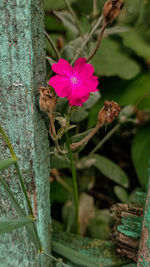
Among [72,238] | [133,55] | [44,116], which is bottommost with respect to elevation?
[72,238]

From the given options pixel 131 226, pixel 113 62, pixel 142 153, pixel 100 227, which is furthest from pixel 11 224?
pixel 113 62

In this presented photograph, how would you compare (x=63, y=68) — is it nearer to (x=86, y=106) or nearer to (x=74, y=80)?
(x=74, y=80)

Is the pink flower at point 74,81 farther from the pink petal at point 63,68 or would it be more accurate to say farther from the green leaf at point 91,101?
the green leaf at point 91,101

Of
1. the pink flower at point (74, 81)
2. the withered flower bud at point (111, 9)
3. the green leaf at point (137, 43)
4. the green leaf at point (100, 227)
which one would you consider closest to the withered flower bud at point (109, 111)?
the pink flower at point (74, 81)

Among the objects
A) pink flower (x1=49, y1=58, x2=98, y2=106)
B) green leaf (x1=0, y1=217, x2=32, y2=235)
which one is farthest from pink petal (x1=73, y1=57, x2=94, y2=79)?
green leaf (x1=0, y1=217, x2=32, y2=235)

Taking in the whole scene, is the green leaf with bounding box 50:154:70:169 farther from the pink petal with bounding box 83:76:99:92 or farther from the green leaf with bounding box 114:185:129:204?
the green leaf with bounding box 114:185:129:204

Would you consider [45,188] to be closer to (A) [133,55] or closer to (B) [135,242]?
(B) [135,242]

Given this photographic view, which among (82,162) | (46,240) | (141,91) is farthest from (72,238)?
(141,91)
